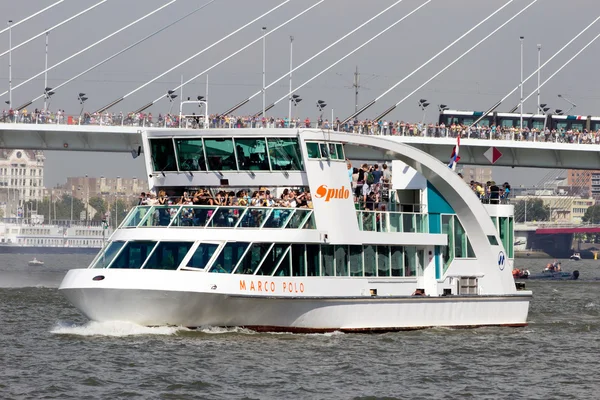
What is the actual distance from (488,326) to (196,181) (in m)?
9.07

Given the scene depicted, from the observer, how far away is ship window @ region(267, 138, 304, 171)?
30922mm

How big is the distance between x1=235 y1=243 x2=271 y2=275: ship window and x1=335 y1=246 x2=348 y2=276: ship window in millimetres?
2257

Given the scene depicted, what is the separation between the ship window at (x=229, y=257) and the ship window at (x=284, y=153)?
2.41m

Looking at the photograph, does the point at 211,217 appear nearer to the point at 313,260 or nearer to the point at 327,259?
the point at 313,260

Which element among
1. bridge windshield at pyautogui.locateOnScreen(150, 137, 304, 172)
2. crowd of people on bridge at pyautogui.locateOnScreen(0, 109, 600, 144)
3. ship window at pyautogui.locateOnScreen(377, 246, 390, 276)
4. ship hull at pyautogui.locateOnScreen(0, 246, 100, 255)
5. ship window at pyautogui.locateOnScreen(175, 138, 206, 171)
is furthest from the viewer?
ship hull at pyautogui.locateOnScreen(0, 246, 100, 255)

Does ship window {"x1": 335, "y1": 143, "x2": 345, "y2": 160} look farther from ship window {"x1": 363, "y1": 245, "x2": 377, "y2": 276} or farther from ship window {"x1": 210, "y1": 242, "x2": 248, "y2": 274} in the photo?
ship window {"x1": 210, "y1": 242, "x2": 248, "y2": 274}

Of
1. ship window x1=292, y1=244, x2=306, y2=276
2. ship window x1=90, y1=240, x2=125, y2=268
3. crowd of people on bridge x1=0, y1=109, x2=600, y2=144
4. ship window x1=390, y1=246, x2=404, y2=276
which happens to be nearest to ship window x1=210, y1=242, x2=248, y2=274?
ship window x1=292, y1=244, x2=306, y2=276

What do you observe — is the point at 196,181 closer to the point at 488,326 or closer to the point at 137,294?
the point at 137,294

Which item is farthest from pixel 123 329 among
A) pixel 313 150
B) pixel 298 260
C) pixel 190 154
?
pixel 313 150

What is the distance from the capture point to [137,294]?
1125 inches

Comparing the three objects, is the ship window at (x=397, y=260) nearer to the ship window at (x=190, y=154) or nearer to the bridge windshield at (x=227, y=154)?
the bridge windshield at (x=227, y=154)

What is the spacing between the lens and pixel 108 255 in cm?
2988

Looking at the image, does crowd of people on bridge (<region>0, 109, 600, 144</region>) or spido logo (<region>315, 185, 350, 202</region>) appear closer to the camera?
spido logo (<region>315, 185, 350, 202</region>)

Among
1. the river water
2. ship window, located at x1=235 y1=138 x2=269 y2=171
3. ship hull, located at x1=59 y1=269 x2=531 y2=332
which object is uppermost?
ship window, located at x1=235 y1=138 x2=269 y2=171
